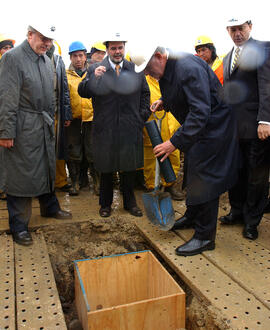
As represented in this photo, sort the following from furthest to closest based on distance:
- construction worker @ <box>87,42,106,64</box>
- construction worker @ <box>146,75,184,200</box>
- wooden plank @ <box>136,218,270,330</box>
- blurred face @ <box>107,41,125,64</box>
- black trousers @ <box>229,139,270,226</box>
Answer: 1. construction worker @ <box>87,42,106,64</box>
2. construction worker @ <box>146,75,184,200</box>
3. blurred face @ <box>107,41,125,64</box>
4. black trousers @ <box>229,139,270,226</box>
5. wooden plank @ <box>136,218,270,330</box>

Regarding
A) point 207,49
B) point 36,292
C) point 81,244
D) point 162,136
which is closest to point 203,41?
point 207,49

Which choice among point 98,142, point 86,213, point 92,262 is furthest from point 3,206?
point 92,262

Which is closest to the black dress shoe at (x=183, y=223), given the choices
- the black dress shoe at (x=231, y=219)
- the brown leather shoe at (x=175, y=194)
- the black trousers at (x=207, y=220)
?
the black dress shoe at (x=231, y=219)

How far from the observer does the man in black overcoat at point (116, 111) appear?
11.9 ft

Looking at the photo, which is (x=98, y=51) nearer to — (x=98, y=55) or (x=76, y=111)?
(x=98, y=55)

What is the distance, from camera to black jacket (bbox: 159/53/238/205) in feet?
8.54

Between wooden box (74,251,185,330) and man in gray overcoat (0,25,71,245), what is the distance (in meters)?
0.72

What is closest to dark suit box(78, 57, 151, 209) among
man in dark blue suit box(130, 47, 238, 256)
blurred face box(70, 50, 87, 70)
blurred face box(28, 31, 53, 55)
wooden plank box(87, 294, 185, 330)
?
blurred face box(28, 31, 53, 55)

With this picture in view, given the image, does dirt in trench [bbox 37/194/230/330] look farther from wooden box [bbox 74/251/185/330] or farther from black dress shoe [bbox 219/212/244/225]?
black dress shoe [bbox 219/212/244/225]

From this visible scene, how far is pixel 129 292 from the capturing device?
10.3 feet

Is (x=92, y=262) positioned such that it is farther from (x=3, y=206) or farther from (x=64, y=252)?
(x=3, y=206)

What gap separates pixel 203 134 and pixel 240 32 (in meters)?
1.03

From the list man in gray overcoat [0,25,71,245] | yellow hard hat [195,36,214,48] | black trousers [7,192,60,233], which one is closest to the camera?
man in gray overcoat [0,25,71,245]

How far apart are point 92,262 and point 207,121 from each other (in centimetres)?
151
